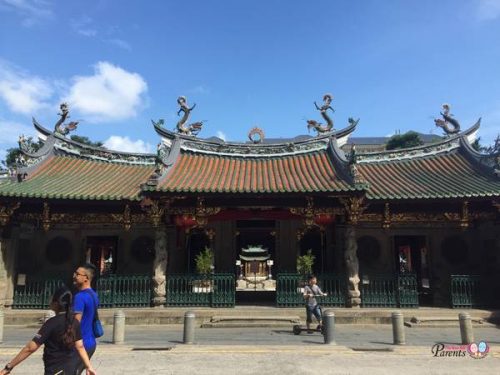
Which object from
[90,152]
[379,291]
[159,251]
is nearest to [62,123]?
[90,152]

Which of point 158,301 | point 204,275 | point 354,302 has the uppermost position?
point 204,275

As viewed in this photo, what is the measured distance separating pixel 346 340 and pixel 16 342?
25.3 feet

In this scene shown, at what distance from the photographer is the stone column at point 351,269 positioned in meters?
12.3

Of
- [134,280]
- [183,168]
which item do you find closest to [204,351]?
[134,280]

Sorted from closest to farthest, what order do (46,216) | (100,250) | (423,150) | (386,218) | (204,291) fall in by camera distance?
(204,291), (46,216), (386,218), (100,250), (423,150)

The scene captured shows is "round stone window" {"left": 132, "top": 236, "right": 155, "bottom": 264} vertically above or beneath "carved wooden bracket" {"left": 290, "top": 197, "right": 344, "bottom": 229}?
beneath

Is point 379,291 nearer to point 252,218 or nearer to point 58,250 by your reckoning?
point 252,218

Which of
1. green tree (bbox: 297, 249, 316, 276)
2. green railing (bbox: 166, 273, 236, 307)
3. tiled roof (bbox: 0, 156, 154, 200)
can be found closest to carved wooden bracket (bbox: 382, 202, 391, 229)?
green tree (bbox: 297, 249, 316, 276)

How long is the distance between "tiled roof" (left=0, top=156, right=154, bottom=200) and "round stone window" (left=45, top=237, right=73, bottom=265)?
238cm

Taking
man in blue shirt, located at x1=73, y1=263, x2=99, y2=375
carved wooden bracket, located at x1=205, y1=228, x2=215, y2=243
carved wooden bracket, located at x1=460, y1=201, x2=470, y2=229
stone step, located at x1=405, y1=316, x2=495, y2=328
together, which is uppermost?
carved wooden bracket, located at x1=460, y1=201, x2=470, y2=229

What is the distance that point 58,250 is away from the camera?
14352mm

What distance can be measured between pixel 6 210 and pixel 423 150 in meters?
15.8

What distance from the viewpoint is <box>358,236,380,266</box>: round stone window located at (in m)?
14.2

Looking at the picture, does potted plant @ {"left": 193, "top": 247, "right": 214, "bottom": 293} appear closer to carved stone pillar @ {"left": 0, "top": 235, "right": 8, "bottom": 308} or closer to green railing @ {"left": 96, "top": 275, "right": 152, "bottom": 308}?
green railing @ {"left": 96, "top": 275, "right": 152, "bottom": 308}
